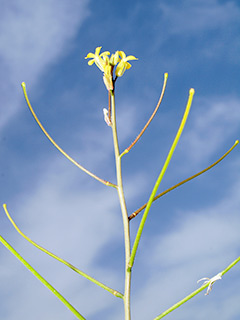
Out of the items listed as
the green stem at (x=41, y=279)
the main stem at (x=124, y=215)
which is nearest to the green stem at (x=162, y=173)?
the main stem at (x=124, y=215)

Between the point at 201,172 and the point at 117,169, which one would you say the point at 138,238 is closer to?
the point at 117,169

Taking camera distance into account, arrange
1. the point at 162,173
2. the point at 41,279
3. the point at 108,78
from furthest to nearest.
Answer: the point at 108,78 → the point at 41,279 → the point at 162,173

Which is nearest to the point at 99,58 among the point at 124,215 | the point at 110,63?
the point at 110,63

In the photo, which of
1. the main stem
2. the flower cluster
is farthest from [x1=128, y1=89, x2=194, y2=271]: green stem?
the flower cluster

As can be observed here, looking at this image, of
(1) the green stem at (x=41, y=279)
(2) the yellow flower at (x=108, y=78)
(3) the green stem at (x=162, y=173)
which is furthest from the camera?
(2) the yellow flower at (x=108, y=78)

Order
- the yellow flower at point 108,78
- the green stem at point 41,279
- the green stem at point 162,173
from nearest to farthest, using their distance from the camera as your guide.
Result: 1. the green stem at point 162,173
2. the green stem at point 41,279
3. the yellow flower at point 108,78

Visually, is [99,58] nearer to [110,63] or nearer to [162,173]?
[110,63]

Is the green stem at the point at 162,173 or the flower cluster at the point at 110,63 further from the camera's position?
the flower cluster at the point at 110,63

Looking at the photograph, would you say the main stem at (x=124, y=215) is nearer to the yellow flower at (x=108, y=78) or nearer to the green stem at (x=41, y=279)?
the yellow flower at (x=108, y=78)

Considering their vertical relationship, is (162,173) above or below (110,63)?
below
